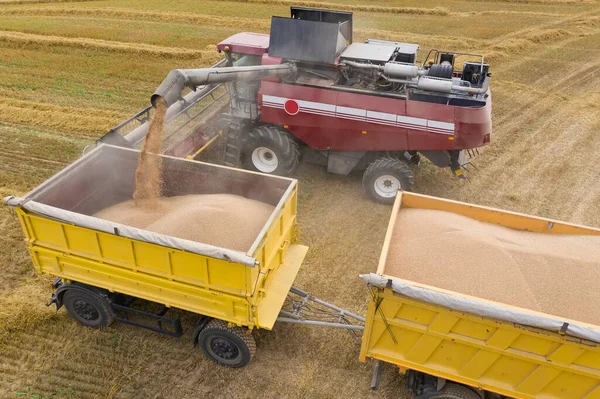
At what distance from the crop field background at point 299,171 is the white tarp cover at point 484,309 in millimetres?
1914

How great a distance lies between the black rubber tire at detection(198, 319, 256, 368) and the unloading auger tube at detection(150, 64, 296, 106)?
3132 mm

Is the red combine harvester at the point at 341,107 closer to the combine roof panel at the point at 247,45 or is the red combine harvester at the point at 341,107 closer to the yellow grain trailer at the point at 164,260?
the combine roof panel at the point at 247,45

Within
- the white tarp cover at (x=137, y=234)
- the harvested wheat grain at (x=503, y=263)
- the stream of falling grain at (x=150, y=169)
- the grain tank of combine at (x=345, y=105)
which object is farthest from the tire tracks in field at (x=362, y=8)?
the white tarp cover at (x=137, y=234)

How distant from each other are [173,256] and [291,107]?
14.4ft

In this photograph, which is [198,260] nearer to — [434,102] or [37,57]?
[434,102]

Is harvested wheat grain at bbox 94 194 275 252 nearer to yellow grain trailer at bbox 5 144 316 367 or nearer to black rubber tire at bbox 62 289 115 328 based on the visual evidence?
yellow grain trailer at bbox 5 144 316 367

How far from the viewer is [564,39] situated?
1894 cm

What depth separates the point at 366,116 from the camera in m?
8.02

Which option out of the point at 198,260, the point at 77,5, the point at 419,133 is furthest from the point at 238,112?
the point at 77,5

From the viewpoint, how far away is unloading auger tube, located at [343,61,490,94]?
7574 mm

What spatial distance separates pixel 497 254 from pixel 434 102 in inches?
141

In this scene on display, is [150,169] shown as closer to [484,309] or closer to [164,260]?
[164,260]

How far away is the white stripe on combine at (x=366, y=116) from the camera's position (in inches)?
306

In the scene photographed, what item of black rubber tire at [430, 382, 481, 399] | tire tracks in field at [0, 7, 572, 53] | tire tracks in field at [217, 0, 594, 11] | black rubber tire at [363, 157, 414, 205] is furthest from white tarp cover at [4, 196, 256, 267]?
tire tracks in field at [217, 0, 594, 11]
